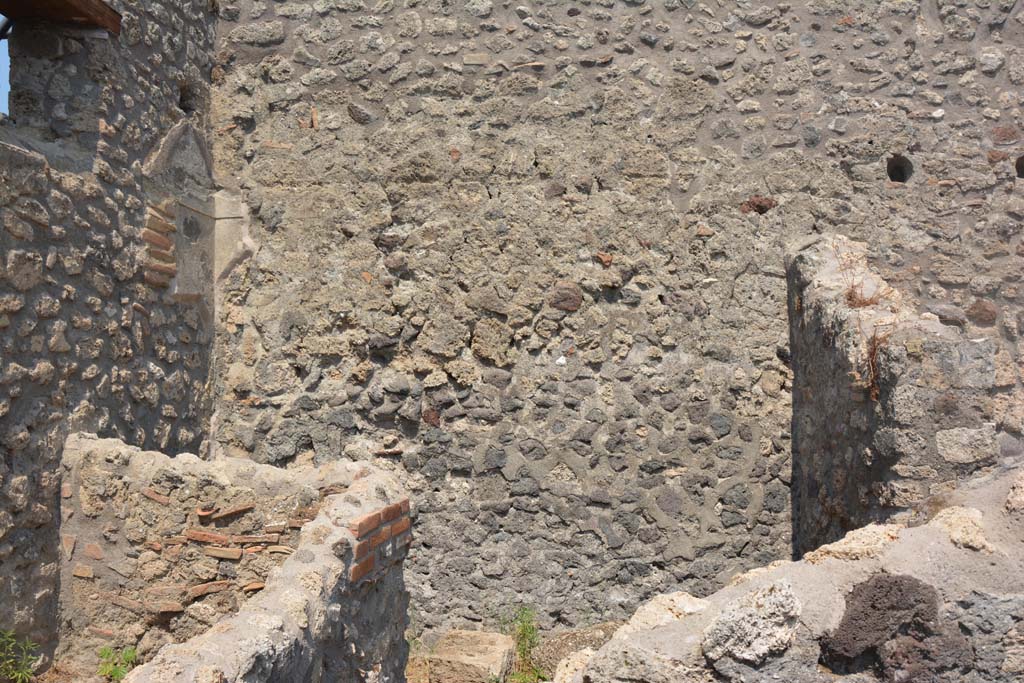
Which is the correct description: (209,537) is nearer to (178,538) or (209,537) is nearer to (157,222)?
(178,538)

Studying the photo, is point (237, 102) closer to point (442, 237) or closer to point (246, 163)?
point (246, 163)

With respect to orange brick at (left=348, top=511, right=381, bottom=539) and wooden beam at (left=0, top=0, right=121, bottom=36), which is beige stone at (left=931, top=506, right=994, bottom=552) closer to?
orange brick at (left=348, top=511, right=381, bottom=539)

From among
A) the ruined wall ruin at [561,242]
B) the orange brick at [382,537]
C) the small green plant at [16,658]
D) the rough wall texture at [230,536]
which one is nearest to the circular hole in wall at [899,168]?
the ruined wall ruin at [561,242]

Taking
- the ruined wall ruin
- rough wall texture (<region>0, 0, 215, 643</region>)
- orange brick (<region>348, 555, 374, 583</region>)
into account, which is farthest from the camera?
the ruined wall ruin

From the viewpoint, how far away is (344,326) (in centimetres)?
520

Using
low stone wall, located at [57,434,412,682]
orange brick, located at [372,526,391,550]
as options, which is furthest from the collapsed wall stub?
low stone wall, located at [57,434,412,682]

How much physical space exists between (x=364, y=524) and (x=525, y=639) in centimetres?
197

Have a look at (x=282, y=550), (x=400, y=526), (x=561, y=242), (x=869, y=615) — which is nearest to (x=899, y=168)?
(x=561, y=242)

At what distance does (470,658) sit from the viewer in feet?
15.0

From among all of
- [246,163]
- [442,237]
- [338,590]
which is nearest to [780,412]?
[442,237]

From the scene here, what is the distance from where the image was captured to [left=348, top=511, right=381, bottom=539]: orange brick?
10.8 ft

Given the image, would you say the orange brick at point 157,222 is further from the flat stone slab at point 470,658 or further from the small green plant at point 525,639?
the small green plant at point 525,639

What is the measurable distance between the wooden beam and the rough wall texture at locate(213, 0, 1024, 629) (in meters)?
1.29

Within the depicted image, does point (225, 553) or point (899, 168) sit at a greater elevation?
point (899, 168)
